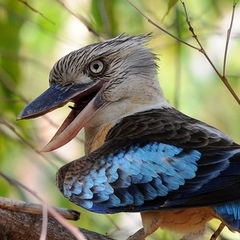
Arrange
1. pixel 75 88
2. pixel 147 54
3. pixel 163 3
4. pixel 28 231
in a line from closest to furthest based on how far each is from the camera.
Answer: pixel 28 231 → pixel 75 88 → pixel 147 54 → pixel 163 3

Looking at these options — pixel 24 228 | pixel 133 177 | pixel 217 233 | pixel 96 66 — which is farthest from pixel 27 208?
pixel 96 66

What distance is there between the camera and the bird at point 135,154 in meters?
3.77

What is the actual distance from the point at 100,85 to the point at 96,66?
102mm

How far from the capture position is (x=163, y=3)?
6086 millimetres

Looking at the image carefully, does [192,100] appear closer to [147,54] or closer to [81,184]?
[147,54]

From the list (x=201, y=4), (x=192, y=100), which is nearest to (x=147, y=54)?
(x=201, y=4)

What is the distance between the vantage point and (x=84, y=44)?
653cm

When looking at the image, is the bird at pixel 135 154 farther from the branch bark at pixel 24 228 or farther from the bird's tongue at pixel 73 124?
the branch bark at pixel 24 228

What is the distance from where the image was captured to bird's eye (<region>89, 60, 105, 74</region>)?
14.5 feet

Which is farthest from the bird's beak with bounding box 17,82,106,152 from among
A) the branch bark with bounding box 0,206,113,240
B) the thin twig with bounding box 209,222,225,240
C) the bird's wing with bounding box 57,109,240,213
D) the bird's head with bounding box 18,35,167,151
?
the thin twig with bounding box 209,222,225,240

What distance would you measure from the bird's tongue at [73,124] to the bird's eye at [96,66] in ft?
0.48

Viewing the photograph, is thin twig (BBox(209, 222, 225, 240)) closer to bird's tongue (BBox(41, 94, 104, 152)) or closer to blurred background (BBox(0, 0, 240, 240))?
blurred background (BBox(0, 0, 240, 240))

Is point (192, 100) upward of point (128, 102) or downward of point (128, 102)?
downward

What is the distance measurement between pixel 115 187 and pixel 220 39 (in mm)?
2899
